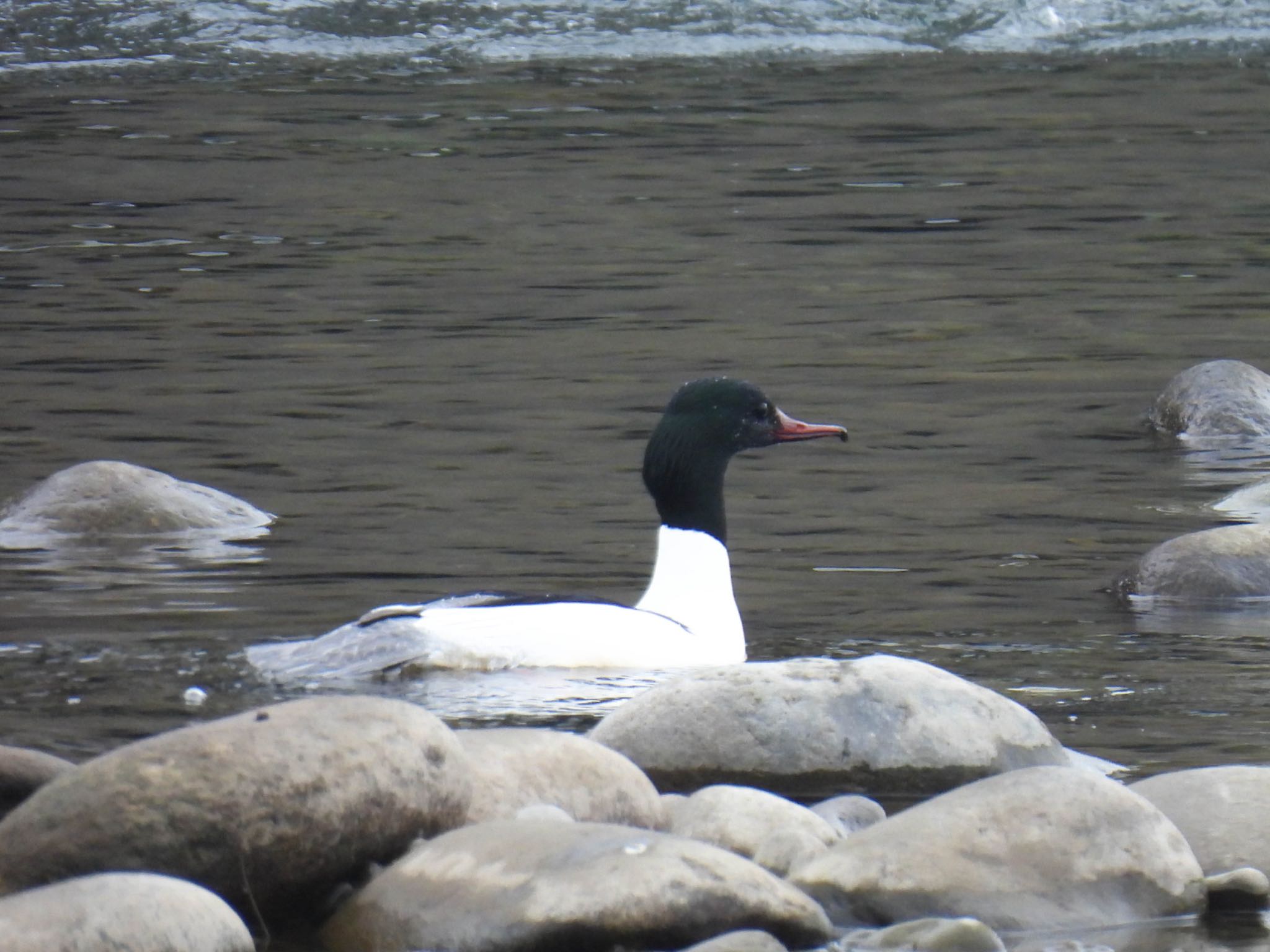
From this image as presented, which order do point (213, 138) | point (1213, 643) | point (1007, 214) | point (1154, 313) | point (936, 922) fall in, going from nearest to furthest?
point (936, 922), point (1213, 643), point (1154, 313), point (1007, 214), point (213, 138)

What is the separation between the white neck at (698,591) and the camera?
29.2 ft

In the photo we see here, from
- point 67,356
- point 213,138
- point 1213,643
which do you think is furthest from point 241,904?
point 213,138

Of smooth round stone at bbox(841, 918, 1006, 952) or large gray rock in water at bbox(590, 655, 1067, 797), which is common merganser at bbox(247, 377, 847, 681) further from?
smooth round stone at bbox(841, 918, 1006, 952)

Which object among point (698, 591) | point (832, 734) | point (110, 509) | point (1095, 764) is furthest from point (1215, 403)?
point (832, 734)

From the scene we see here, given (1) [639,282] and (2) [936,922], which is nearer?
(2) [936,922]

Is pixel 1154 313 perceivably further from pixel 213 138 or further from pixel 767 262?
pixel 213 138

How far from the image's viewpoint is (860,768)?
670 centimetres

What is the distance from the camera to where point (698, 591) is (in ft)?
29.9

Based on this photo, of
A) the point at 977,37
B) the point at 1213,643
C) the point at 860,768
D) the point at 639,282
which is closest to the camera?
the point at 860,768

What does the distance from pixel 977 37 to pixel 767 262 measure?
17395mm

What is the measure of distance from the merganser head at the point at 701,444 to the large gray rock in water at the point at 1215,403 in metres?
4.56

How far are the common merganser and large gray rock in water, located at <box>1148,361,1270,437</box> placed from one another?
4588 millimetres

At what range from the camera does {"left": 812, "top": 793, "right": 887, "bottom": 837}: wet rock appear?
615 centimetres

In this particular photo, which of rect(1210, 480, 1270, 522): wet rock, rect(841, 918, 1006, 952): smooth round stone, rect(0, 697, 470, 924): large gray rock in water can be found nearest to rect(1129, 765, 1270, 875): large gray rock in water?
rect(841, 918, 1006, 952): smooth round stone
